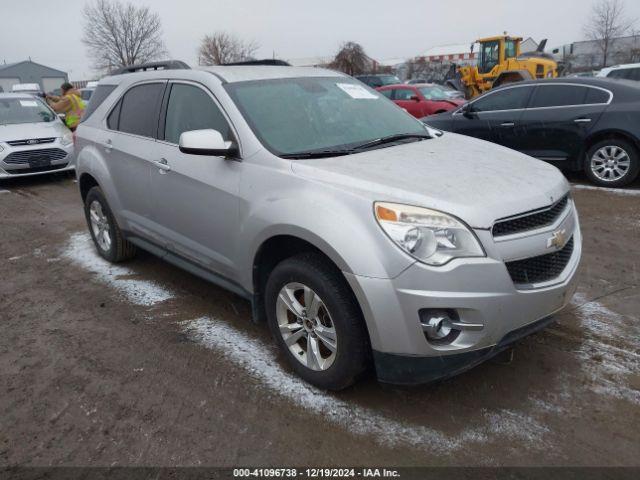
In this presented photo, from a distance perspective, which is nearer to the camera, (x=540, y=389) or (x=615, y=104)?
(x=540, y=389)

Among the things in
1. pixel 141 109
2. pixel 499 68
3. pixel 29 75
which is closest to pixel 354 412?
pixel 141 109

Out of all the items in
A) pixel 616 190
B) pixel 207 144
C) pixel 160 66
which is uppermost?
pixel 160 66

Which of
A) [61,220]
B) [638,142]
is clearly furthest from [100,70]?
[638,142]

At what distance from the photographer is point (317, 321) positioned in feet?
9.11

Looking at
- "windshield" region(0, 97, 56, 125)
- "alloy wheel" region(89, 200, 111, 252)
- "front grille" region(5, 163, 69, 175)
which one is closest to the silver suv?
"alloy wheel" region(89, 200, 111, 252)

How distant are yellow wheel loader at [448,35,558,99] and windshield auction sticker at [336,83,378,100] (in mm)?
13553

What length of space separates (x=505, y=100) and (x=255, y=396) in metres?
6.88

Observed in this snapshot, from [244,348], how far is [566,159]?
6022mm

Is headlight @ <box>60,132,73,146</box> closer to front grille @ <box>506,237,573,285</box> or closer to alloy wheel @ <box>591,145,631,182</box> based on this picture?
alloy wheel @ <box>591,145,631,182</box>

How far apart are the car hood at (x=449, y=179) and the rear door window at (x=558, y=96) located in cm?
492

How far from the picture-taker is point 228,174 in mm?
3186

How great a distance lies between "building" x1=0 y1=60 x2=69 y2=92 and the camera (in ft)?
208

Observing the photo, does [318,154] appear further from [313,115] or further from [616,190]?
[616,190]

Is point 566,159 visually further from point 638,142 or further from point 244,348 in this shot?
point 244,348
